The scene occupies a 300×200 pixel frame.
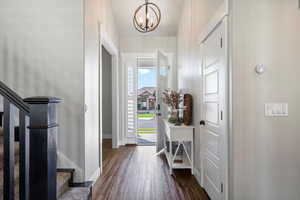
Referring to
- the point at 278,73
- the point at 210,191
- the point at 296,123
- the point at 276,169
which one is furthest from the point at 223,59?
the point at 210,191

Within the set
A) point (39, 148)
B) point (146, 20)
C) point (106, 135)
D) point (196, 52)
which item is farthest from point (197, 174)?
point (106, 135)

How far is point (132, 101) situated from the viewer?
6008mm

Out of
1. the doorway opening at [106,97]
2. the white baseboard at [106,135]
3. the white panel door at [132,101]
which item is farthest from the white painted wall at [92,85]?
the white baseboard at [106,135]

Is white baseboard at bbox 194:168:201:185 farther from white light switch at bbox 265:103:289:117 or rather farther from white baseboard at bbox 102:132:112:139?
white baseboard at bbox 102:132:112:139

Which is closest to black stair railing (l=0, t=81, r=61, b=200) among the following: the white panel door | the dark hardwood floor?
the dark hardwood floor

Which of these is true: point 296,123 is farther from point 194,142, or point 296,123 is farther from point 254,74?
point 194,142

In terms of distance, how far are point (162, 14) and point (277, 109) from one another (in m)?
3.95

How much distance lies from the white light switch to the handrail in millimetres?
1931

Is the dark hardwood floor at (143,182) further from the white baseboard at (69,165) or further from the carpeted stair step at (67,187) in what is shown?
the white baseboard at (69,165)

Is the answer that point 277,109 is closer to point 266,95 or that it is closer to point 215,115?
point 266,95

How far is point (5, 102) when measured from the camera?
3.86 feet

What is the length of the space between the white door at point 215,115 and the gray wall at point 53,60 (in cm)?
165

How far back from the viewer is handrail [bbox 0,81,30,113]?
117cm

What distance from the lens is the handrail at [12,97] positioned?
1.17 m
